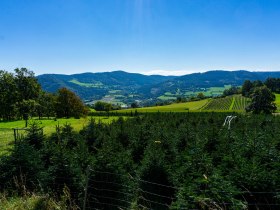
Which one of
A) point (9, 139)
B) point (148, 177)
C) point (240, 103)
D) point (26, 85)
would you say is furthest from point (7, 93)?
point (240, 103)

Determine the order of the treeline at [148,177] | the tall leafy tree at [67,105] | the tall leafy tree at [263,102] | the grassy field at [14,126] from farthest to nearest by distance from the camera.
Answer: the tall leafy tree at [263,102]
the tall leafy tree at [67,105]
the grassy field at [14,126]
the treeline at [148,177]

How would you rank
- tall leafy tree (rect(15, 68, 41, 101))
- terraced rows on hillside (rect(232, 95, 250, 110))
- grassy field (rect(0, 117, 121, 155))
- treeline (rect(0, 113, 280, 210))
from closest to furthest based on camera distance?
treeline (rect(0, 113, 280, 210)) → grassy field (rect(0, 117, 121, 155)) → tall leafy tree (rect(15, 68, 41, 101)) → terraced rows on hillside (rect(232, 95, 250, 110))

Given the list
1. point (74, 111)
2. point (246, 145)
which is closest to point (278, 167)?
point (246, 145)

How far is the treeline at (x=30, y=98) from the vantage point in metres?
62.9

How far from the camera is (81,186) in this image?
367 inches

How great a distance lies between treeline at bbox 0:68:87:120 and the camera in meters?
62.9

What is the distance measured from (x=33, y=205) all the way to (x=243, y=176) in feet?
18.3

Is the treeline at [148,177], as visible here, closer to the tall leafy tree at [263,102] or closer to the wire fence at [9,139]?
the wire fence at [9,139]

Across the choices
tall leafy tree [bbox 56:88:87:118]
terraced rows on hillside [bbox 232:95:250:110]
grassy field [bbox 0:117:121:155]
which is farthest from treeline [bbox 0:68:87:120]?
terraced rows on hillside [bbox 232:95:250:110]

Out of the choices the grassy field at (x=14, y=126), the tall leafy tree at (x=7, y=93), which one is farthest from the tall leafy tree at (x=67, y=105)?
the grassy field at (x=14, y=126)

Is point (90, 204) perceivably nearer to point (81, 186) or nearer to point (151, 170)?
point (81, 186)

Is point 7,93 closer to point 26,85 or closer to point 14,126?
point 26,85

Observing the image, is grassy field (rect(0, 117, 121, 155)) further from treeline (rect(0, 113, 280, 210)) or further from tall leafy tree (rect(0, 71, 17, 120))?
tall leafy tree (rect(0, 71, 17, 120))

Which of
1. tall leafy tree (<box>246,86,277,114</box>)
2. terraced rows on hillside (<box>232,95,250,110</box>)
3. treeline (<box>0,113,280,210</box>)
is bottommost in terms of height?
terraced rows on hillside (<box>232,95,250,110</box>)
